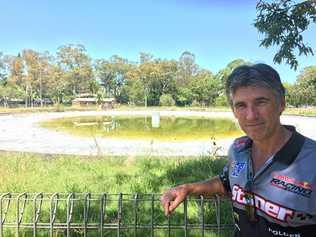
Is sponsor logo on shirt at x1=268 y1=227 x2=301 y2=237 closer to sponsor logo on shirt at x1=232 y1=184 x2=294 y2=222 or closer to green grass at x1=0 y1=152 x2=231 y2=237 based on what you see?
sponsor logo on shirt at x1=232 y1=184 x2=294 y2=222

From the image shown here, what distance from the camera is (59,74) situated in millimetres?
80688

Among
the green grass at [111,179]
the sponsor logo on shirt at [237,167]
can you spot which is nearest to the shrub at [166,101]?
the green grass at [111,179]

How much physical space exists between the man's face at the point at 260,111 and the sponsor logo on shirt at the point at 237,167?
142 mm

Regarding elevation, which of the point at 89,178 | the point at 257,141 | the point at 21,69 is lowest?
the point at 89,178

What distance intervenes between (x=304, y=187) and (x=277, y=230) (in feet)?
0.68

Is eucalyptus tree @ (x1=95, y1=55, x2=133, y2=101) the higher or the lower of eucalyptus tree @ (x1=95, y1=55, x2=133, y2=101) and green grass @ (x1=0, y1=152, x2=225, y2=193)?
the higher

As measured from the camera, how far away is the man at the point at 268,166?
61.4 inches

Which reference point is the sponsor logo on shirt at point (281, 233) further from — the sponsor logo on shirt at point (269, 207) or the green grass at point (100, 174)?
the green grass at point (100, 174)

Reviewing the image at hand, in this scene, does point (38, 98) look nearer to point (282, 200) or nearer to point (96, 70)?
point (96, 70)

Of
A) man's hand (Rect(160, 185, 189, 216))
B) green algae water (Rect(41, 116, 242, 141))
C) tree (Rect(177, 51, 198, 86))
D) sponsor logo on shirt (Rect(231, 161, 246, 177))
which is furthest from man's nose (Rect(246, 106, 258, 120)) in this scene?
tree (Rect(177, 51, 198, 86))

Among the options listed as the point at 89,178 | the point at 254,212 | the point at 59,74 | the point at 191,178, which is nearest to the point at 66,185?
the point at 89,178

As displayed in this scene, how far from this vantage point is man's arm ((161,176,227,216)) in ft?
6.63

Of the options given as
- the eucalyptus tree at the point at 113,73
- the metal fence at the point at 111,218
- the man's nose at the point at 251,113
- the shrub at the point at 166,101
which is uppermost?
the eucalyptus tree at the point at 113,73

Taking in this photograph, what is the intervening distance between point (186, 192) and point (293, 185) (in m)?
0.64
